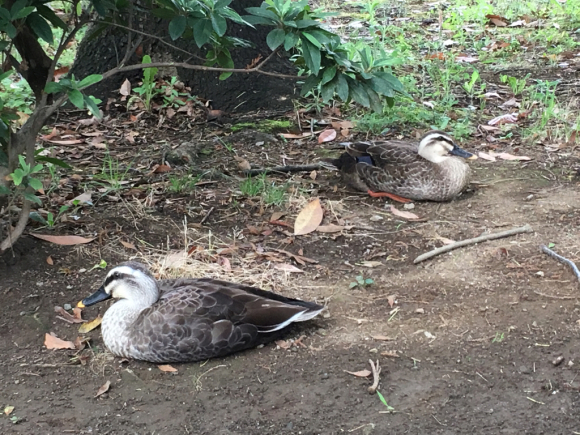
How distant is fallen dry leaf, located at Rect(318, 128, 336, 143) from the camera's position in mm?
6359

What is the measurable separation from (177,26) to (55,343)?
179 cm

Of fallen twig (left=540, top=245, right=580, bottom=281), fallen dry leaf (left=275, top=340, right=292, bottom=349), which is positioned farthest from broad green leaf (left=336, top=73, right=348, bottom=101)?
fallen twig (left=540, top=245, right=580, bottom=281)

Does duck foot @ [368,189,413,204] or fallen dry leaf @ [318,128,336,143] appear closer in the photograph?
duck foot @ [368,189,413,204]

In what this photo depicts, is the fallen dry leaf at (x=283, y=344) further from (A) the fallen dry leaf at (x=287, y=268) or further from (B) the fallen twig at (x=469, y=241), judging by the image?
(B) the fallen twig at (x=469, y=241)

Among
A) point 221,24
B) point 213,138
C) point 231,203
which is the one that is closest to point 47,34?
point 221,24

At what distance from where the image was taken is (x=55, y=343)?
12.0ft

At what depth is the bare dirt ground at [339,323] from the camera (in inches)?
124

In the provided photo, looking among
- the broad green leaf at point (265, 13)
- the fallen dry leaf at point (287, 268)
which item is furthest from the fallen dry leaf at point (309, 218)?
the broad green leaf at point (265, 13)

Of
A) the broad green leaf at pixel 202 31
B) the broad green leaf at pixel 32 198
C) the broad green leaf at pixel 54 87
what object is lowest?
the broad green leaf at pixel 32 198

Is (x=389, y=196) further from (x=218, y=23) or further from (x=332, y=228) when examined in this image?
(x=218, y=23)

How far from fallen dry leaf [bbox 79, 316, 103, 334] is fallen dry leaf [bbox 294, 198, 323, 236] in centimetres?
151

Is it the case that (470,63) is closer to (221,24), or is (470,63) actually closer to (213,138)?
(213,138)

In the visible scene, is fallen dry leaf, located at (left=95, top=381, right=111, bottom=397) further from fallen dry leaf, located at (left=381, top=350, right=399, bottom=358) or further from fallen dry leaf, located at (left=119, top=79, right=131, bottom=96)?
fallen dry leaf, located at (left=119, top=79, right=131, bottom=96)

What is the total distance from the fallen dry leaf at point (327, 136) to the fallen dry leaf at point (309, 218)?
1426mm
